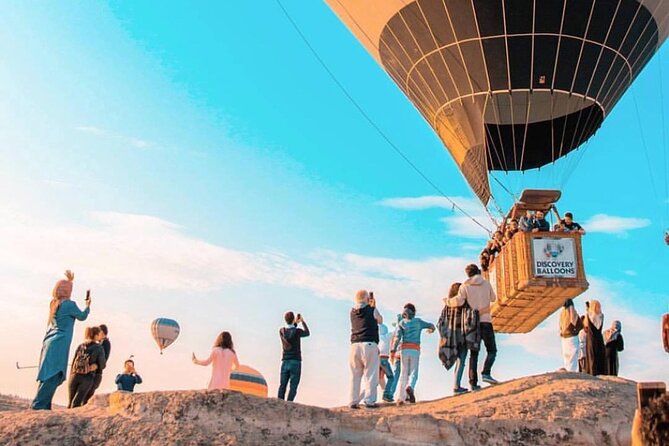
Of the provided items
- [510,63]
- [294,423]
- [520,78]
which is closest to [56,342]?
[294,423]

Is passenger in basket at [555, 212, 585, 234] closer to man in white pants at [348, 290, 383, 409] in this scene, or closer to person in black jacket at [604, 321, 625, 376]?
person in black jacket at [604, 321, 625, 376]

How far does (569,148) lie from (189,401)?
569 inches

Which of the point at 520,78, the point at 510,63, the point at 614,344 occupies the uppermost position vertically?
the point at 510,63

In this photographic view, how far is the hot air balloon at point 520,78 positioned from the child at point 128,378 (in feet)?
24.7

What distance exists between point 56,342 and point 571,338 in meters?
6.58

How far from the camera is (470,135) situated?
17.4 metres

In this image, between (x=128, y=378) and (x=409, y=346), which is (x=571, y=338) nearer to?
(x=409, y=346)

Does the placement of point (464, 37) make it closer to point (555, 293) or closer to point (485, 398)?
point (555, 293)

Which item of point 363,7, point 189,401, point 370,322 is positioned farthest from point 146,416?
point 363,7

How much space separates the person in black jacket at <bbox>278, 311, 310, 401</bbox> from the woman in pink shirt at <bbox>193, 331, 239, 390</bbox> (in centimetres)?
81

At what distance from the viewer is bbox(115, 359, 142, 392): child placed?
865cm

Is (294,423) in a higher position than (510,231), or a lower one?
lower

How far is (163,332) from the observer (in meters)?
19.5

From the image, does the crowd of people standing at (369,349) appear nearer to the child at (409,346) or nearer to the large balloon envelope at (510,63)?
the child at (409,346)
